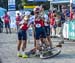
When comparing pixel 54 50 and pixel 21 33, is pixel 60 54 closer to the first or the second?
pixel 54 50

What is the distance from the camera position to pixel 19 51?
1395 centimetres

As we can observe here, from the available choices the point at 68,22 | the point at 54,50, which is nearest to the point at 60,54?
the point at 54,50

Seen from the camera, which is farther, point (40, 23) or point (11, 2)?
point (11, 2)

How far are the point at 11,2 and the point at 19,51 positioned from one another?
21.5m

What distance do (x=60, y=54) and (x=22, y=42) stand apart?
1687 millimetres

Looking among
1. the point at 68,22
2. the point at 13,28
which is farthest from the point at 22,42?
the point at 13,28

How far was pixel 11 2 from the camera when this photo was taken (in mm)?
35031

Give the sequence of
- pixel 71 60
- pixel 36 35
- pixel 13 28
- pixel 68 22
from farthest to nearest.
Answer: pixel 13 28 < pixel 68 22 < pixel 36 35 < pixel 71 60

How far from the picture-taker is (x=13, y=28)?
33625 millimetres

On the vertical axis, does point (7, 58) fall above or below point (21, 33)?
below

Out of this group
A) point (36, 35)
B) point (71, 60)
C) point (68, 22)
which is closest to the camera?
point (71, 60)

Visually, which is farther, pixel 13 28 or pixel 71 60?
pixel 13 28

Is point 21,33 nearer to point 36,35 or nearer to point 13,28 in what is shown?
point 36,35

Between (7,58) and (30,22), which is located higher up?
(30,22)
